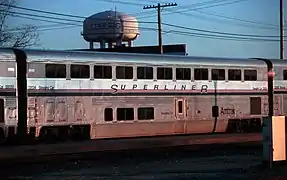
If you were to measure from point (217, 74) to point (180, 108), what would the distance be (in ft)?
9.38

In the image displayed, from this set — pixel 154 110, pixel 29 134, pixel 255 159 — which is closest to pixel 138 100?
pixel 154 110

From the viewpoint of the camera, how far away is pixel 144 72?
27.0 meters

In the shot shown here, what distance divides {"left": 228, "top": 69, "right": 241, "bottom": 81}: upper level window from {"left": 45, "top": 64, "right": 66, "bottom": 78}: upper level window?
30.8 feet

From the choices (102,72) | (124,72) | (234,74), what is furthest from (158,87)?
(234,74)

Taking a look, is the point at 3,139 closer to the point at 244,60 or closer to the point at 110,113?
the point at 110,113

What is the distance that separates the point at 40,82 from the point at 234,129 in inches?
450

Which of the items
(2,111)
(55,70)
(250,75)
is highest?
(55,70)

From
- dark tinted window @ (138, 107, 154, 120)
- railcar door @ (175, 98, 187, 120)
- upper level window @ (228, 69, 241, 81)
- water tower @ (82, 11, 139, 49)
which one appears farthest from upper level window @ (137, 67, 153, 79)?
water tower @ (82, 11, 139, 49)

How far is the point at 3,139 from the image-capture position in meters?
23.3

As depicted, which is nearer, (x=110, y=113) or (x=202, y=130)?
(x=110, y=113)

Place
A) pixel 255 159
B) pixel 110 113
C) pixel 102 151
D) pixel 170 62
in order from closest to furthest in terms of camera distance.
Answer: pixel 255 159
pixel 102 151
pixel 110 113
pixel 170 62

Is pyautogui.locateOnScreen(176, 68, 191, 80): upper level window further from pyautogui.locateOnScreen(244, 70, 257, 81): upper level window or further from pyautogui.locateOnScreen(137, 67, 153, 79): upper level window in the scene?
pyautogui.locateOnScreen(244, 70, 257, 81): upper level window

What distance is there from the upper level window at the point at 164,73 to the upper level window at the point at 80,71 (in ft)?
12.1

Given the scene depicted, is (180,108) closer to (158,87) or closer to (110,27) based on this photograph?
(158,87)
